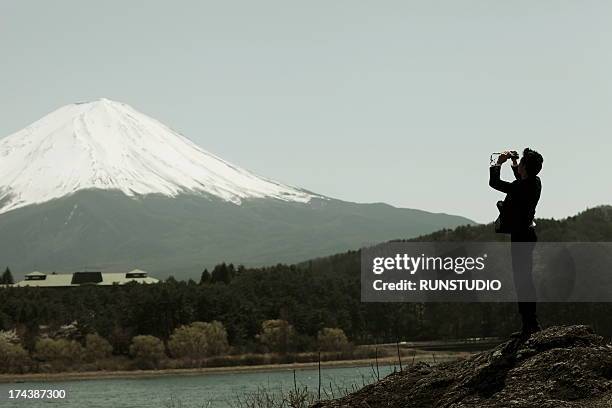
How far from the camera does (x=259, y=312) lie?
5625 inches

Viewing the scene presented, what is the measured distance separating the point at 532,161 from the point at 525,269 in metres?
0.98

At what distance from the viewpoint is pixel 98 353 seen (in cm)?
12712

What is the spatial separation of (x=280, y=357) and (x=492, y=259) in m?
30.7

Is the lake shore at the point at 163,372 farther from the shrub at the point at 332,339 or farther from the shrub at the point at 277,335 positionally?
the shrub at the point at 332,339

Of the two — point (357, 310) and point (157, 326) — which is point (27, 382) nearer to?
point (157, 326)

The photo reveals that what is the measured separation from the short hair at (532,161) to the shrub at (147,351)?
117142 millimetres

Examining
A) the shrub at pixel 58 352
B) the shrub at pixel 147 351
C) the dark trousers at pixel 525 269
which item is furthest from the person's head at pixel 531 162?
the shrub at pixel 147 351

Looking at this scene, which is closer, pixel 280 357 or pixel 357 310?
pixel 280 357

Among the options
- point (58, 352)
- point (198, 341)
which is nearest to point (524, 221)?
point (58, 352)

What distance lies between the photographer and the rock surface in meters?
8.72

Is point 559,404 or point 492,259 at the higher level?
point 492,259

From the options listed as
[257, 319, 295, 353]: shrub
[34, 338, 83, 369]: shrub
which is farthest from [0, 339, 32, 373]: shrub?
[257, 319, 295, 353]: shrub

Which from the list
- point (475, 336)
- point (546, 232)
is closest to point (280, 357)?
→ point (475, 336)

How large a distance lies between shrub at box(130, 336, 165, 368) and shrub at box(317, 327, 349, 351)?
2215 centimetres
